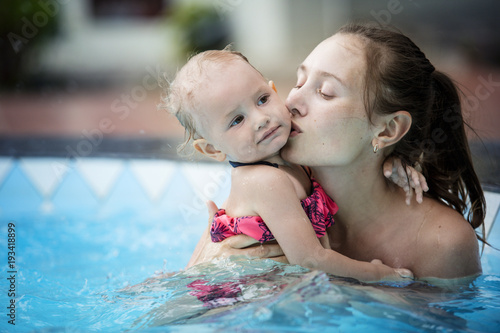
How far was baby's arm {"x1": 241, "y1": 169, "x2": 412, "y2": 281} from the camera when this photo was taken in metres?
1.70

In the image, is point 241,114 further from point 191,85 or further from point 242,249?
point 242,249

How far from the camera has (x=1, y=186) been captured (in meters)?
3.74

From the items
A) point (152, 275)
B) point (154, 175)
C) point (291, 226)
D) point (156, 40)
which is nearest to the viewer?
point (291, 226)

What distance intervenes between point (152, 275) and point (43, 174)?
1.55 m

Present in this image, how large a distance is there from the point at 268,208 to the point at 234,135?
27 cm

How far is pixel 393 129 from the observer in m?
1.95

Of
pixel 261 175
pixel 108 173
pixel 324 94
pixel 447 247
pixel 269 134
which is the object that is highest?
pixel 324 94

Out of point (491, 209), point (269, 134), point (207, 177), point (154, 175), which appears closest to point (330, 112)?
point (269, 134)

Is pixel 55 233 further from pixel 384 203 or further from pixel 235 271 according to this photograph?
pixel 384 203

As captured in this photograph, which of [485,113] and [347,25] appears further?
[485,113]

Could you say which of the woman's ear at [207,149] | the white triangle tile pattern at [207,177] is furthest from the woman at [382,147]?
the white triangle tile pattern at [207,177]

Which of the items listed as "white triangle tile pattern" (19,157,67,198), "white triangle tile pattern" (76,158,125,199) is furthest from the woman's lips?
"white triangle tile pattern" (19,157,67,198)

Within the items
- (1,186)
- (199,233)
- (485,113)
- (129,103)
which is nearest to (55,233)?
(1,186)

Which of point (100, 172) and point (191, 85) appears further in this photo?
point (100, 172)
